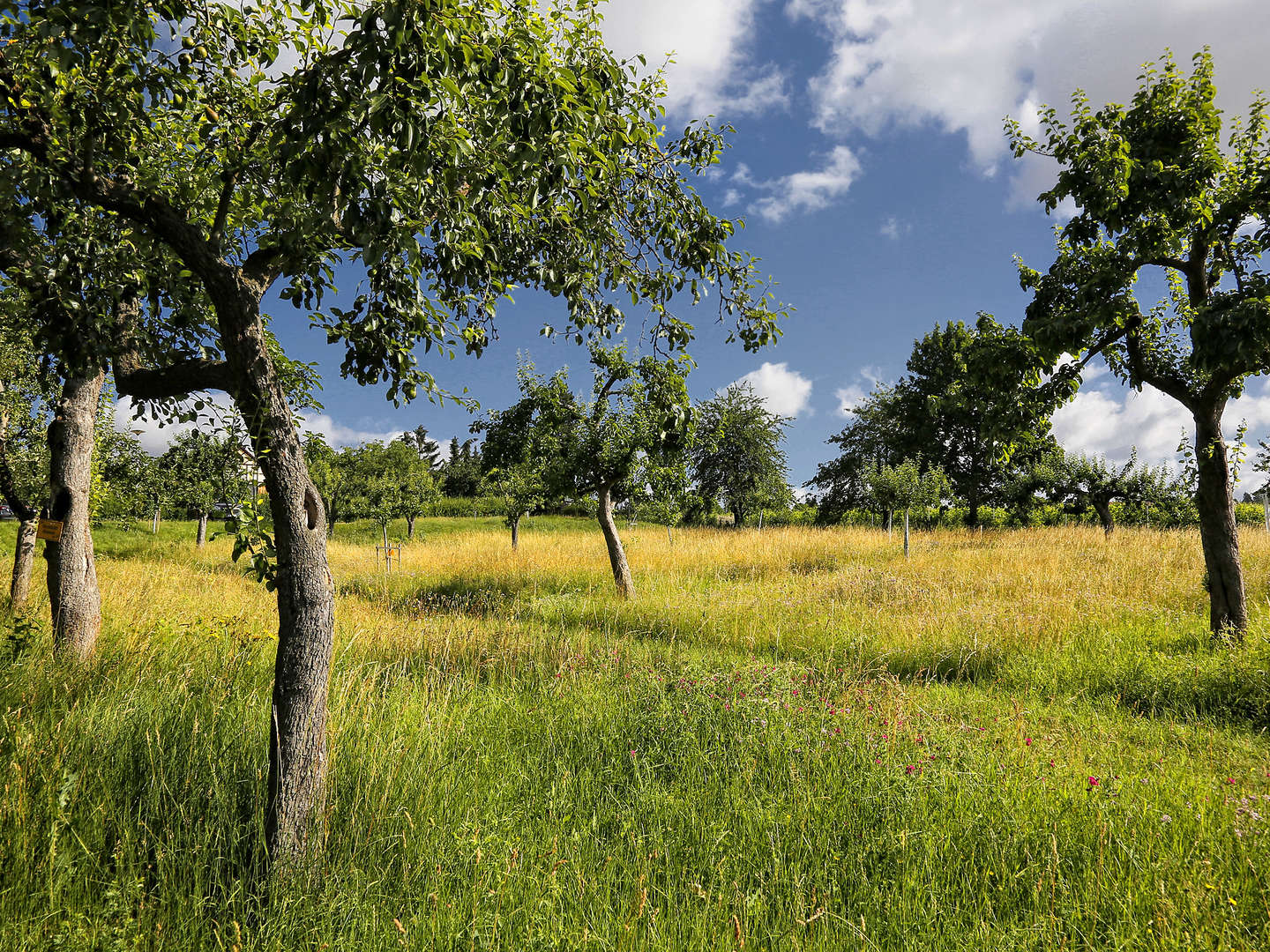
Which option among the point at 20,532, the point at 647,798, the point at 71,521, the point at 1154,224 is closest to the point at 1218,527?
the point at 1154,224

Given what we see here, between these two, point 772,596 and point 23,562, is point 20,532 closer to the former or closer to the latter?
point 23,562

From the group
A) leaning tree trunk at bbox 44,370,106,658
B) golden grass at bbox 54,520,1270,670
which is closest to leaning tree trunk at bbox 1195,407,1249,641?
golden grass at bbox 54,520,1270,670

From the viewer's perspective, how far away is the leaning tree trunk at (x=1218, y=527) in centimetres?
715

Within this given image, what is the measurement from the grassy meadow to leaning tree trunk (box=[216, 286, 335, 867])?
26 centimetres

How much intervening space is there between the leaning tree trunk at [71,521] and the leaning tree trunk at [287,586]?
4755 millimetres

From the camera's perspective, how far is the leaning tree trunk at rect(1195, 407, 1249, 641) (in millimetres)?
7148

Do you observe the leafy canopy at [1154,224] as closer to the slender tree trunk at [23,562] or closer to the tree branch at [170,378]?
the tree branch at [170,378]

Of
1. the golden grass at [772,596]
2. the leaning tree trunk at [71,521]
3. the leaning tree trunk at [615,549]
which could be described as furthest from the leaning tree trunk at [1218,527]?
the leaning tree trunk at [71,521]

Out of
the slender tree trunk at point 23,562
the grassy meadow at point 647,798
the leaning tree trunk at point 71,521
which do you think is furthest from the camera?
the slender tree trunk at point 23,562

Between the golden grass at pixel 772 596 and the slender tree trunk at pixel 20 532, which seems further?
the slender tree trunk at pixel 20 532

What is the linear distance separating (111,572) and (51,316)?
13.8m

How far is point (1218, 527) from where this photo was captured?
7.27m

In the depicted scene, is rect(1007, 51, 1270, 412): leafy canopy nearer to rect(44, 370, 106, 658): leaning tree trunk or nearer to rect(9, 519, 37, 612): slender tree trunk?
rect(44, 370, 106, 658): leaning tree trunk

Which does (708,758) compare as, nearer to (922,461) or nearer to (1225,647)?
(1225,647)
